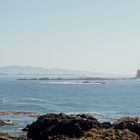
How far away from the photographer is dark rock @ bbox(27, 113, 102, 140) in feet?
142

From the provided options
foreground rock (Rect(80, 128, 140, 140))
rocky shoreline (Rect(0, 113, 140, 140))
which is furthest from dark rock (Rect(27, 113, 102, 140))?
foreground rock (Rect(80, 128, 140, 140))

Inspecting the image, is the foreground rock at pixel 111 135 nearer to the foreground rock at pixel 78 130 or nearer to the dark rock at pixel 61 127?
the foreground rock at pixel 78 130

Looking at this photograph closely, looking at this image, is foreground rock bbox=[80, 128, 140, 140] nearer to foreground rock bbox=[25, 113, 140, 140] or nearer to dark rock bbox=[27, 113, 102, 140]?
foreground rock bbox=[25, 113, 140, 140]

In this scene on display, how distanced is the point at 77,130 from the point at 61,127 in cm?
167

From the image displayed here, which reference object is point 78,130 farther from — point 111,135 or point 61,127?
point 111,135

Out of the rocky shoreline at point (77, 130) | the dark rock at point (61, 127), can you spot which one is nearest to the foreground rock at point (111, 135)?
the rocky shoreline at point (77, 130)

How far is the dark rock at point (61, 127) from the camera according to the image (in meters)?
43.2

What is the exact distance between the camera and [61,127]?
1731 inches

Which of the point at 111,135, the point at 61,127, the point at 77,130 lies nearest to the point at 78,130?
the point at 77,130

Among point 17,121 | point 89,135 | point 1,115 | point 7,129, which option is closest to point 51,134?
→ point 89,135

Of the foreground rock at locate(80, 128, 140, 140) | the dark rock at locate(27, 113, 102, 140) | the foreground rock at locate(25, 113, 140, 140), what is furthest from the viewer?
the dark rock at locate(27, 113, 102, 140)

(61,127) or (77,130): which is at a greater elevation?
(61,127)

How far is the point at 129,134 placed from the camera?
40844 mm

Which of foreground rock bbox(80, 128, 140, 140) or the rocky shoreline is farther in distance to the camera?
the rocky shoreline
